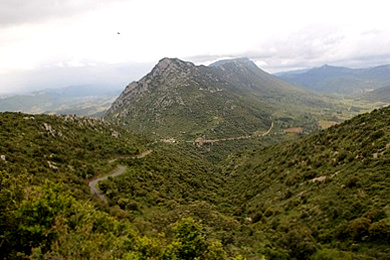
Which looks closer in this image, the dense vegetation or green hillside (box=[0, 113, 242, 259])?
green hillside (box=[0, 113, 242, 259])

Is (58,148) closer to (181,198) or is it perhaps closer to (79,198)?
(79,198)

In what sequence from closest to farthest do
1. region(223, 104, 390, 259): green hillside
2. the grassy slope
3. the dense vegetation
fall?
the dense vegetation < region(223, 104, 390, 259): green hillside < the grassy slope

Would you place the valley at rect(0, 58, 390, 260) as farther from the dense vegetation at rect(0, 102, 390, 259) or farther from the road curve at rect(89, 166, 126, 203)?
the road curve at rect(89, 166, 126, 203)

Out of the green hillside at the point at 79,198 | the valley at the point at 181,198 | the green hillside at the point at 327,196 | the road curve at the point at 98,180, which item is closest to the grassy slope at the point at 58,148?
the green hillside at the point at 79,198

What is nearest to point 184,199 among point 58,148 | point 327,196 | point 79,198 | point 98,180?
point 98,180

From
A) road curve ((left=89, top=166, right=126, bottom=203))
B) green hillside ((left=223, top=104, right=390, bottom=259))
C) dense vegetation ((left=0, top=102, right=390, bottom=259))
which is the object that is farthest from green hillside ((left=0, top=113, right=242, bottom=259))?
green hillside ((left=223, top=104, right=390, bottom=259))

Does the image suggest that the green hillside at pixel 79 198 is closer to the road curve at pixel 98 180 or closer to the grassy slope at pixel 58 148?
the grassy slope at pixel 58 148

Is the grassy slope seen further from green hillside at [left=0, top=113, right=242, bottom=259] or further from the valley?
the valley

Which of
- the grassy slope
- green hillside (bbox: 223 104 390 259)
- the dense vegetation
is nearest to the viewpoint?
the dense vegetation

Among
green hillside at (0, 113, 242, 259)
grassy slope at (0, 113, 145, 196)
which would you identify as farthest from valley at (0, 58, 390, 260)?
grassy slope at (0, 113, 145, 196)

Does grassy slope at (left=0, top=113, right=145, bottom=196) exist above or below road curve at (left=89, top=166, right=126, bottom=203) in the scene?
above

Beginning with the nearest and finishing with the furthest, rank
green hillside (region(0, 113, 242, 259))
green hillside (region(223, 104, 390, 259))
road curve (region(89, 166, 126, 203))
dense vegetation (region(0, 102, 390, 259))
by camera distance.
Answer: green hillside (region(0, 113, 242, 259)), dense vegetation (region(0, 102, 390, 259)), green hillside (region(223, 104, 390, 259)), road curve (region(89, 166, 126, 203))

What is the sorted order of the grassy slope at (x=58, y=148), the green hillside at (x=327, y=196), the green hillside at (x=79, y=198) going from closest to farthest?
the green hillside at (x=79, y=198) < the green hillside at (x=327, y=196) < the grassy slope at (x=58, y=148)

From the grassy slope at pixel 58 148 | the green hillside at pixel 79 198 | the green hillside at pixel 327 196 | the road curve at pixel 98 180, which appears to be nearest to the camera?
the green hillside at pixel 79 198
